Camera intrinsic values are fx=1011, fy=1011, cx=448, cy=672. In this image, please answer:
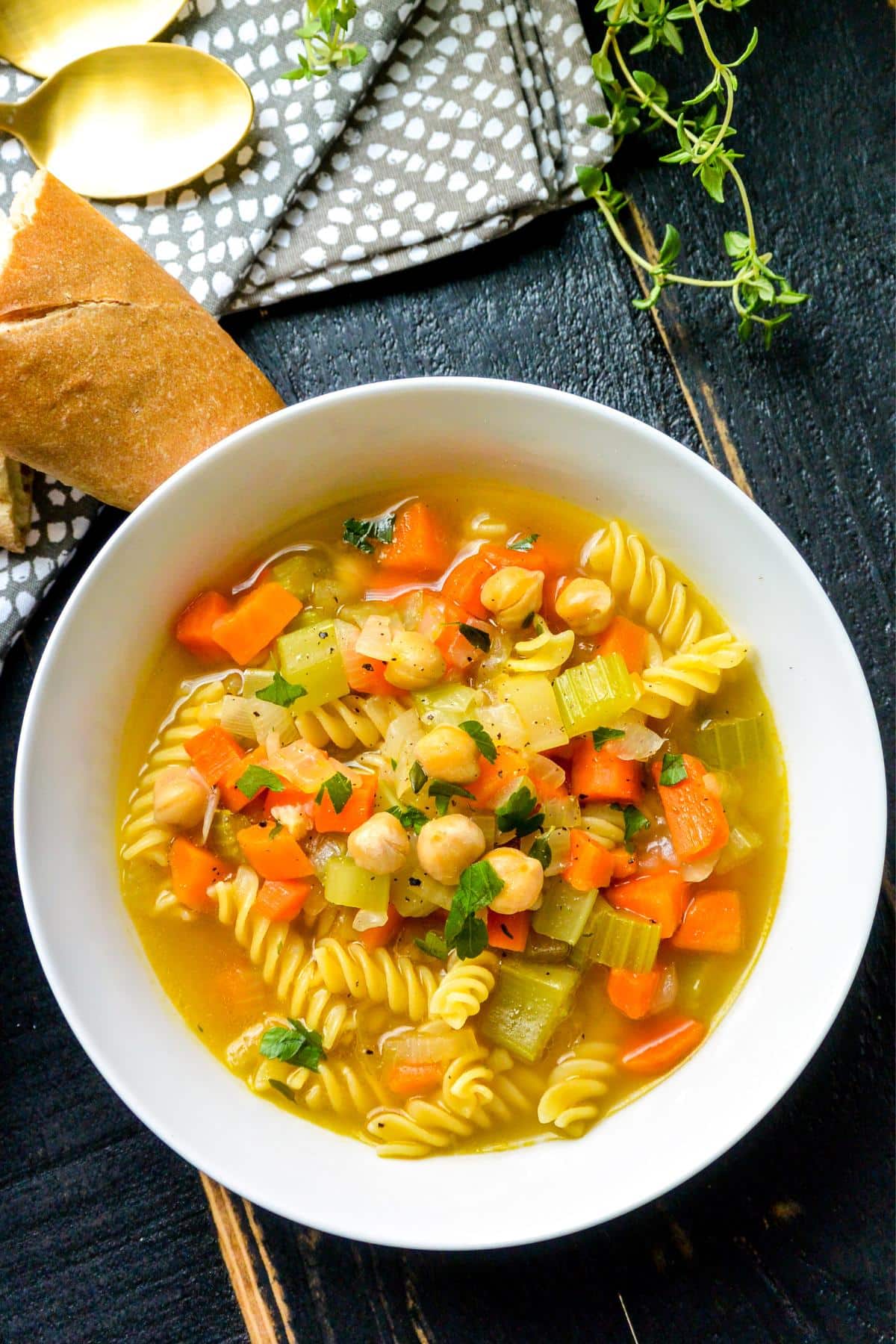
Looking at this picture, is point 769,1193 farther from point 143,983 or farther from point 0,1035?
point 0,1035

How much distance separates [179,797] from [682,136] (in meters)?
2.97

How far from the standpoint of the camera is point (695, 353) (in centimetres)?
403

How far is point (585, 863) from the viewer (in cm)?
345

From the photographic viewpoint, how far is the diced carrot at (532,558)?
3.70 metres

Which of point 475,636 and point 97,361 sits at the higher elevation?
point 97,361

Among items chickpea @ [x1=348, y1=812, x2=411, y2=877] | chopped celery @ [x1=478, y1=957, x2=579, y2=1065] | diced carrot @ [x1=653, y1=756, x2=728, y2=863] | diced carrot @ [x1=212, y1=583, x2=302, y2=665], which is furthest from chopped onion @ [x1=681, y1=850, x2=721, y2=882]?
diced carrot @ [x1=212, y1=583, x2=302, y2=665]

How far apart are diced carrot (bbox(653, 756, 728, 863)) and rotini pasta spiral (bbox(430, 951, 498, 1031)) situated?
812 millimetres

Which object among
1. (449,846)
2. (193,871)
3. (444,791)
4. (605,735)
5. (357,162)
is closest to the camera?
(449,846)

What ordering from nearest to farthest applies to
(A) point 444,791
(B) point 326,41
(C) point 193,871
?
1. (A) point 444,791
2. (C) point 193,871
3. (B) point 326,41

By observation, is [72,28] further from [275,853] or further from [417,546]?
[275,853]

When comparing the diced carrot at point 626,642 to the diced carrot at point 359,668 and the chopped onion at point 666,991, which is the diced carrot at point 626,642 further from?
the chopped onion at point 666,991

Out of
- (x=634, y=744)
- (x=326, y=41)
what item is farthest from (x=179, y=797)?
(x=326, y=41)

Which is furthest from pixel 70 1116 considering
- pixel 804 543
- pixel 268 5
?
pixel 268 5

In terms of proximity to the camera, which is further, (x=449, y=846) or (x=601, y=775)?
(x=601, y=775)
